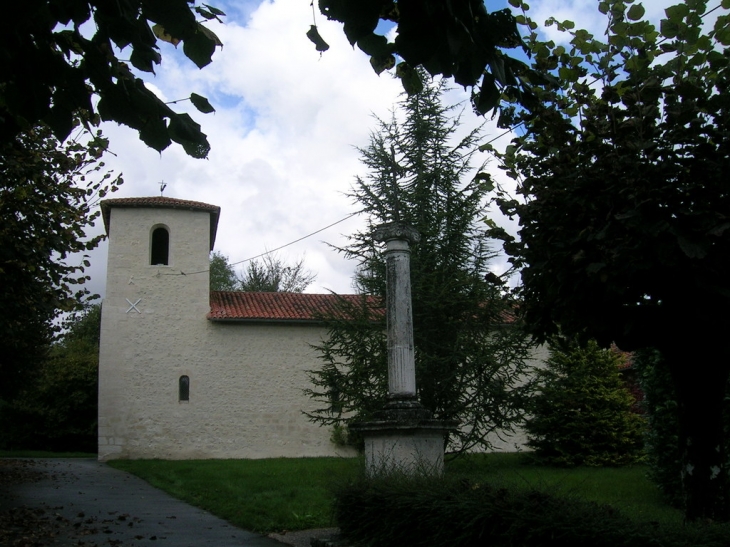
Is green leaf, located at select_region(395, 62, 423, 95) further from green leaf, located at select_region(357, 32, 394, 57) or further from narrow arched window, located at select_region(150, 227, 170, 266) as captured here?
narrow arched window, located at select_region(150, 227, 170, 266)

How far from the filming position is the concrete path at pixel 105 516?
7746mm

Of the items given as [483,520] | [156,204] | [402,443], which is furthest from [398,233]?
[156,204]

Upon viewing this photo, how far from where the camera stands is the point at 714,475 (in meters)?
5.14

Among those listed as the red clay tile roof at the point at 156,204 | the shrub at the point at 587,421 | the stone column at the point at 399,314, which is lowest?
the shrub at the point at 587,421

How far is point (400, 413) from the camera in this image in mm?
7758

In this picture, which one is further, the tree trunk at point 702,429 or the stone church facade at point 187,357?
the stone church facade at point 187,357

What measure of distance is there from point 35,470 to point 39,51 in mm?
16633

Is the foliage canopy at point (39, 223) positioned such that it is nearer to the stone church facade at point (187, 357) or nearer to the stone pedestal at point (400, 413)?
the stone pedestal at point (400, 413)

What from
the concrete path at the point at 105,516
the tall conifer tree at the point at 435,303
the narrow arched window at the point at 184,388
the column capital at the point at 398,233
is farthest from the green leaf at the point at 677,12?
the narrow arched window at the point at 184,388

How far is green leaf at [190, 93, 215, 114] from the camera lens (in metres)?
3.75

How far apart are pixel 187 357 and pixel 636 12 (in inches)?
795

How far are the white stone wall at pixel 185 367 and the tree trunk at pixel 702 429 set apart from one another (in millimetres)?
19001

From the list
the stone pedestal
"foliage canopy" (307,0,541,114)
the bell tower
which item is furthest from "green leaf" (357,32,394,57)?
the bell tower

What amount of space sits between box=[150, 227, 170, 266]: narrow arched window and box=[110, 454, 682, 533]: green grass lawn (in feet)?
26.6
